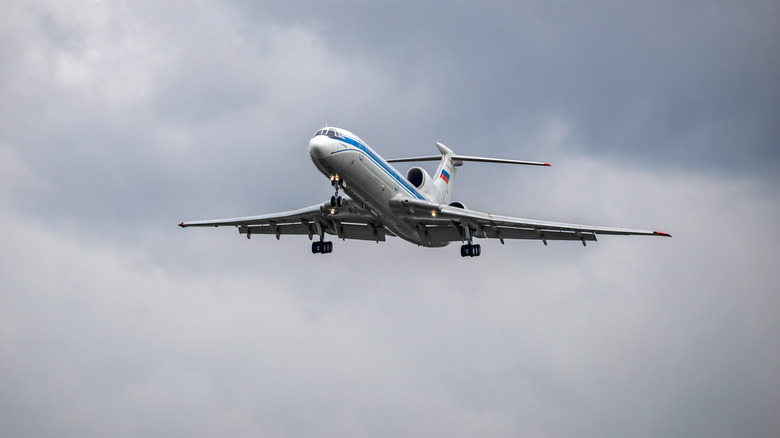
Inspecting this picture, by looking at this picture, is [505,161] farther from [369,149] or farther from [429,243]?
[369,149]

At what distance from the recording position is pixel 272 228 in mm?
46656

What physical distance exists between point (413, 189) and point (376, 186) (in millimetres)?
3309

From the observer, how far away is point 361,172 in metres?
36.9

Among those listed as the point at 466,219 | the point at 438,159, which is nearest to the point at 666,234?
the point at 466,219

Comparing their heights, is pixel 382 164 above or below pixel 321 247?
above

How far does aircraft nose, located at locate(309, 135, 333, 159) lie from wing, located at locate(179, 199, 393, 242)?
19.6 ft

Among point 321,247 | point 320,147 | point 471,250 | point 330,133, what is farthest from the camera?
point 321,247

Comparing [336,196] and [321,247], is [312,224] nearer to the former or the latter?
[321,247]

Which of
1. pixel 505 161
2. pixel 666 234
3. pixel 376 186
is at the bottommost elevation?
pixel 666 234

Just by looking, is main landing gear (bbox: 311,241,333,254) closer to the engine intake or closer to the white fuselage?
the white fuselage

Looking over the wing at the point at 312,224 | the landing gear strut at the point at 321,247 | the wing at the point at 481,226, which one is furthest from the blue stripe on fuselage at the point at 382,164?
the landing gear strut at the point at 321,247

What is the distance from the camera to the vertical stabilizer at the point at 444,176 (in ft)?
151

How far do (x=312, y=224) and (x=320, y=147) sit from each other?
10.2 metres

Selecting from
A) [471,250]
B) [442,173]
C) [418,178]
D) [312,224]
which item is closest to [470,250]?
[471,250]
